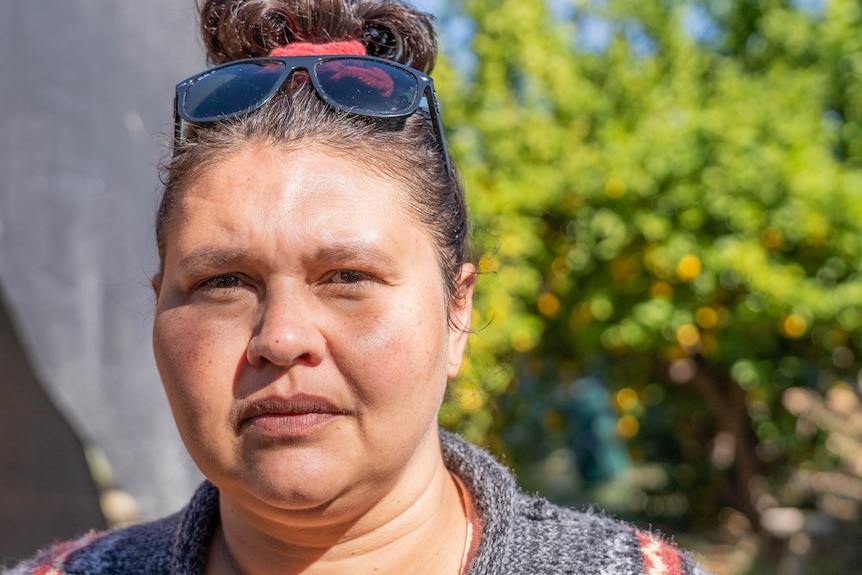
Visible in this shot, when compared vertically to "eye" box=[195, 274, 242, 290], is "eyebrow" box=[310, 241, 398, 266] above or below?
above

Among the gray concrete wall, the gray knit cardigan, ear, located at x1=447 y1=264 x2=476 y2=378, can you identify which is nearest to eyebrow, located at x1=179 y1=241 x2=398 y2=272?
ear, located at x1=447 y1=264 x2=476 y2=378

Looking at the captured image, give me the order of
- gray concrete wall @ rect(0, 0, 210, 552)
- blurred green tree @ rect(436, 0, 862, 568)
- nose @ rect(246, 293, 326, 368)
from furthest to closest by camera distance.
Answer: blurred green tree @ rect(436, 0, 862, 568) < gray concrete wall @ rect(0, 0, 210, 552) < nose @ rect(246, 293, 326, 368)

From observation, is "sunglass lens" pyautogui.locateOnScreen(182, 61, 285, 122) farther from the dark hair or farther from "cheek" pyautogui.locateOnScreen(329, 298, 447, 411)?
"cheek" pyautogui.locateOnScreen(329, 298, 447, 411)

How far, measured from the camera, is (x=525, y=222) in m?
3.65

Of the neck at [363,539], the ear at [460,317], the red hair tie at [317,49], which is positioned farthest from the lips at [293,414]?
the red hair tie at [317,49]

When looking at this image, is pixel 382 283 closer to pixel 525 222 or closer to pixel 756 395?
pixel 525 222

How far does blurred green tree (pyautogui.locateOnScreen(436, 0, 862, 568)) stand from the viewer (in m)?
3.54

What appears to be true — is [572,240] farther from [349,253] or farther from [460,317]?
[349,253]

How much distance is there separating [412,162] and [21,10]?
162 cm

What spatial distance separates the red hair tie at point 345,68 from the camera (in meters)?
1.37

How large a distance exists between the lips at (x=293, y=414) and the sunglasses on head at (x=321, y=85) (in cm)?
47

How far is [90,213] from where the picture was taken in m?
2.46

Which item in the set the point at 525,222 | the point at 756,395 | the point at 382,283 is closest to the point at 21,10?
the point at 382,283

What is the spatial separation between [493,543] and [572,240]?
249 centimetres
